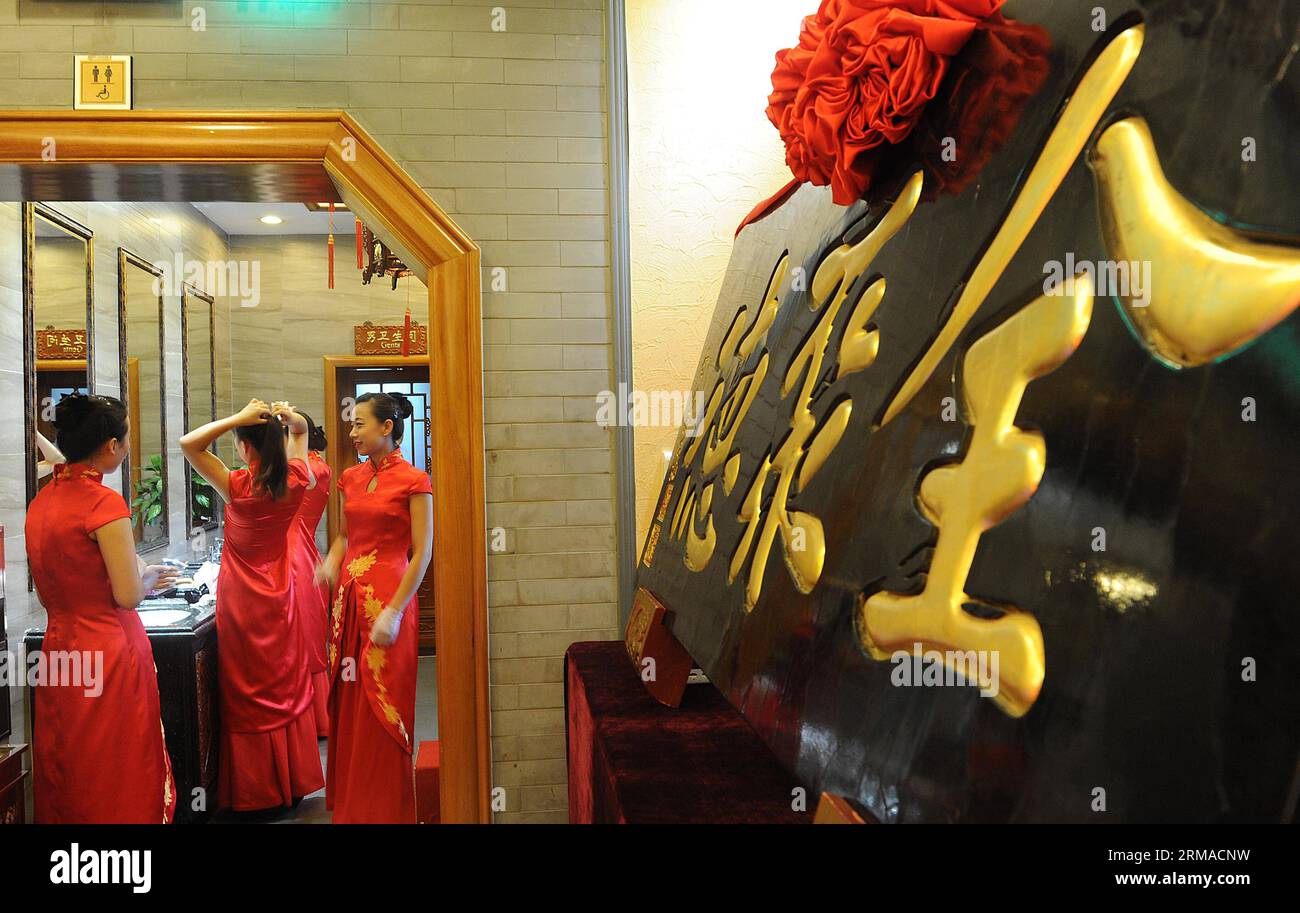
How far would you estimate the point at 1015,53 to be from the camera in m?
0.70

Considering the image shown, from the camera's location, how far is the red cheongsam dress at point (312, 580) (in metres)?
4.00

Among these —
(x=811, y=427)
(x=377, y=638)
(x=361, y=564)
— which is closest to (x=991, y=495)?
(x=811, y=427)

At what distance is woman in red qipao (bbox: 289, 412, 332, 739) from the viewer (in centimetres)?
395

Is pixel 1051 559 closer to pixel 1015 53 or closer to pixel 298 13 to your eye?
pixel 1015 53

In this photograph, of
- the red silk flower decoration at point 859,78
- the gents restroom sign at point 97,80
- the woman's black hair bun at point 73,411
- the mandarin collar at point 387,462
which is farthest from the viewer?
the mandarin collar at point 387,462

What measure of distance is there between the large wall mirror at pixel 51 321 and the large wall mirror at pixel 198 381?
1.52 meters

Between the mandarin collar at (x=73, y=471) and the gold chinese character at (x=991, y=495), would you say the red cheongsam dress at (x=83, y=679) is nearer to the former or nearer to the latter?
the mandarin collar at (x=73, y=471)

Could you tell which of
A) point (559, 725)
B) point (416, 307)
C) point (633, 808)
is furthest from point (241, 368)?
point (633, 808)

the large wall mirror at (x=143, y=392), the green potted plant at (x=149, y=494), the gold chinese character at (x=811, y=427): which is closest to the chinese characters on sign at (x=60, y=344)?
the large wall mirror at (x=143, y=392)

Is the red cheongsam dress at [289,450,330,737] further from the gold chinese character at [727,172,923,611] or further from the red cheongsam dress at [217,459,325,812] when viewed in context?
the gold chinese character at [727,172,923,611]

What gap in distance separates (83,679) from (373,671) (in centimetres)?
93

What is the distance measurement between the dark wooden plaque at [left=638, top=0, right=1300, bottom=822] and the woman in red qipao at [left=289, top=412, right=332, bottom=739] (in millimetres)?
3580

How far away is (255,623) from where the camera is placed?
11.7 feet
